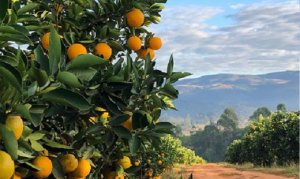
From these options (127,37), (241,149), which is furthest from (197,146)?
(127,37)

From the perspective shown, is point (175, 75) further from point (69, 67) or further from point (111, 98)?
point (69, 67)

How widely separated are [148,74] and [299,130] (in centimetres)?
1832

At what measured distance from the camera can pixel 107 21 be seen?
307 centimetres

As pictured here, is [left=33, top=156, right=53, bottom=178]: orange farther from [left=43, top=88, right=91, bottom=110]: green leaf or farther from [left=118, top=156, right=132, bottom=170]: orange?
[left=118, top=156, right=132, bottom=170]: orange

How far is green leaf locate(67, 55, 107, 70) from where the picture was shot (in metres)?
1.83

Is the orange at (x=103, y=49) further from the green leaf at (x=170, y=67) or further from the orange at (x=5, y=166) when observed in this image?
the orange at (x=5, y=166)

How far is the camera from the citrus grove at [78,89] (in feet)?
5.47

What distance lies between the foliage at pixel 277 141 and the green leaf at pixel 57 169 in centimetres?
1851

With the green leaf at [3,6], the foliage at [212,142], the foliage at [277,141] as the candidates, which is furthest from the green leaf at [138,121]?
the foliage at [212,142]

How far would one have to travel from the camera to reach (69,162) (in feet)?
7.22

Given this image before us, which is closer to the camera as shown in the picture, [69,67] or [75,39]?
[69,67]

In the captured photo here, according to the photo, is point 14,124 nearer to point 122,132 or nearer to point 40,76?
point 40,76

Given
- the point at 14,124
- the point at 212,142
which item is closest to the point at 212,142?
the point at 212,142

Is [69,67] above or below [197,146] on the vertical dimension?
above
